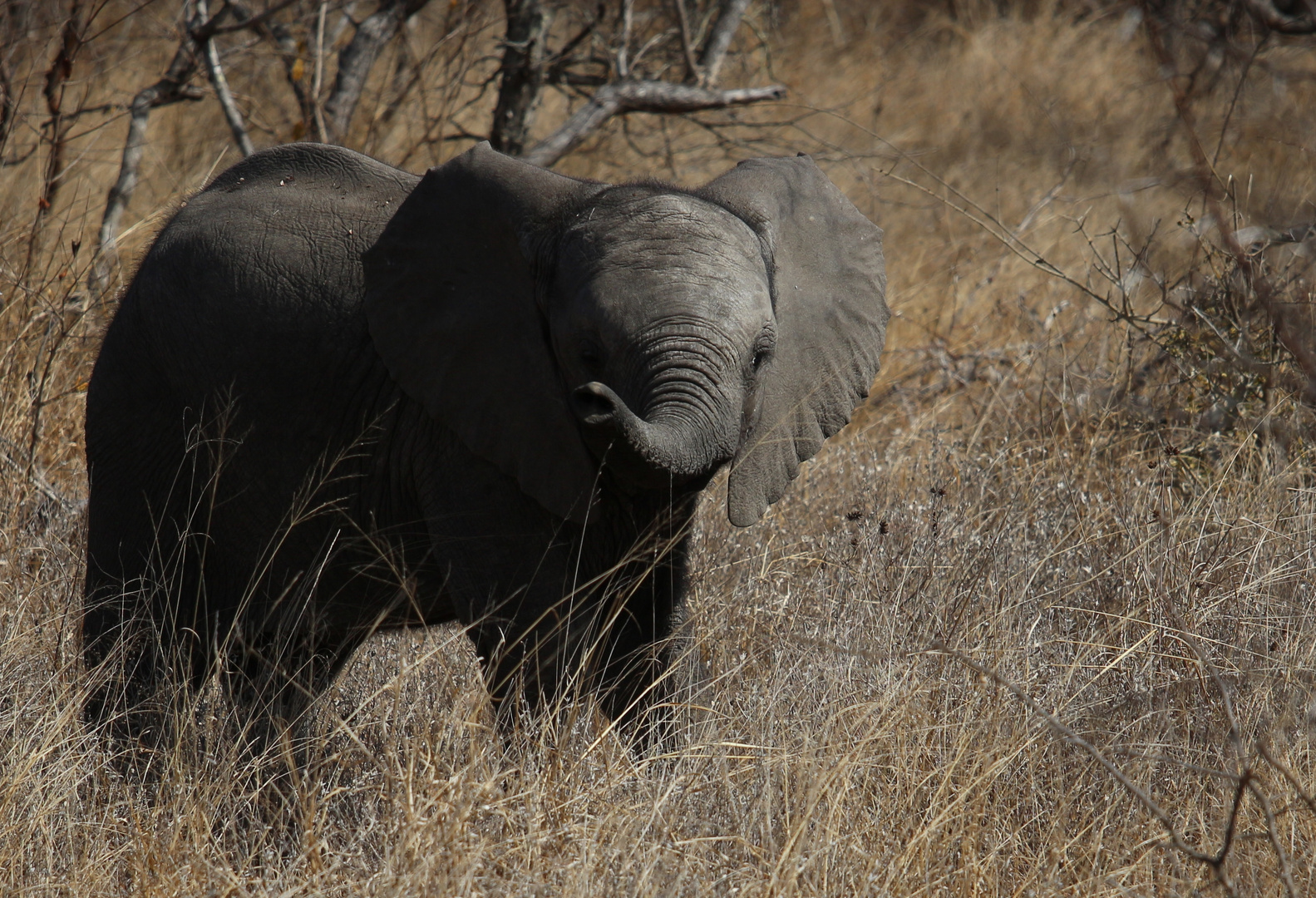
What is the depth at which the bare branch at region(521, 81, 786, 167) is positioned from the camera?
6.94 meters

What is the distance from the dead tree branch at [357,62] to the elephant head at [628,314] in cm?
352

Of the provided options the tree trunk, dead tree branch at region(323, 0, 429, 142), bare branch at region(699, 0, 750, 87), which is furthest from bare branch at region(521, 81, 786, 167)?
dead tree branch at region(323, 0, 429, 142)

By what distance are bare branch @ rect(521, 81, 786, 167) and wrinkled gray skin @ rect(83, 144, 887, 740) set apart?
2965 mm

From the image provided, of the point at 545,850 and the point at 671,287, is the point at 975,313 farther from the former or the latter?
the point at 545,850

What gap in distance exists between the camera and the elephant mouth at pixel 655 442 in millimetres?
2754

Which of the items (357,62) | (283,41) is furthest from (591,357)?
(283,41)

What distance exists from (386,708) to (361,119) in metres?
5.72

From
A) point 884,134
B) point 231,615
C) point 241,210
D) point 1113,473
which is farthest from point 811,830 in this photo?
point 884,134

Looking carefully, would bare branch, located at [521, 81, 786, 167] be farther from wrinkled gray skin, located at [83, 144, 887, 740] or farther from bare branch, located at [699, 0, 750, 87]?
wrinkled gray skin, located at [83, 144, 887, 740]

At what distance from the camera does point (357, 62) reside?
6.89 metres

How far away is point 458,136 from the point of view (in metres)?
7.35

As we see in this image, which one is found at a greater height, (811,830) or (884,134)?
(811,830)

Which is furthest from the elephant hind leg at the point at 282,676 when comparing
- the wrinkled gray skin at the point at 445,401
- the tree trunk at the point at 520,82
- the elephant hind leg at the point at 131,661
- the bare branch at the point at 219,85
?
the tree trunk at the point at 520,82

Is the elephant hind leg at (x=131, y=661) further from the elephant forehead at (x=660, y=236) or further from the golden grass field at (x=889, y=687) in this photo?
the elephant forehead at (x=660, y=236)
